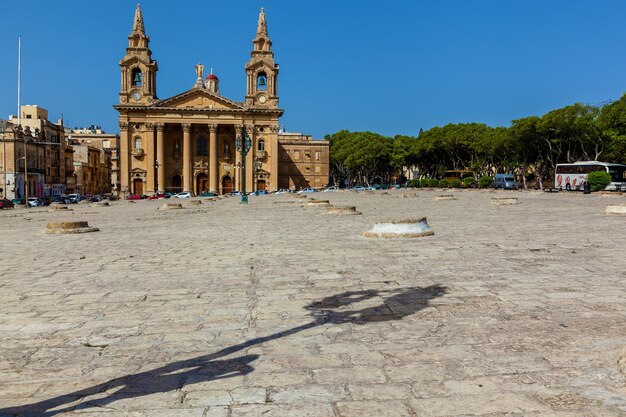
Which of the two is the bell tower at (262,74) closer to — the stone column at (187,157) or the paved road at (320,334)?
the stone column at (187,157)

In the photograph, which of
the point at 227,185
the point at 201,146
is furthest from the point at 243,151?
the point at 201,146

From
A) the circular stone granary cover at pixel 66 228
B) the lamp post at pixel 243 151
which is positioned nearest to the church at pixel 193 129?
the lamp post at pixel 243 151

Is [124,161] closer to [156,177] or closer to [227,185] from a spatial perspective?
[156,177]

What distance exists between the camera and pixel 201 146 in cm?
8556

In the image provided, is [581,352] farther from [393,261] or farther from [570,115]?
[570,115]

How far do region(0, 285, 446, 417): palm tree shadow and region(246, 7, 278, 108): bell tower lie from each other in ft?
261

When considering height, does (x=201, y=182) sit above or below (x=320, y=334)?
above

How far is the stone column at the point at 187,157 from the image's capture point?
81.8 m

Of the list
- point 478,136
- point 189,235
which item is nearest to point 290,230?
point 189,235

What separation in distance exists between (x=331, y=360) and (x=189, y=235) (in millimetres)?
11677

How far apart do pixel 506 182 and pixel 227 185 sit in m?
41.6

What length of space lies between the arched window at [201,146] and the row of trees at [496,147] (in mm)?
24176

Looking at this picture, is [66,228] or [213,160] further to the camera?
[213,160]

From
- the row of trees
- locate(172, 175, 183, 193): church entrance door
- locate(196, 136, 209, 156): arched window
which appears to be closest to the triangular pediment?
locate(196, 136, 209, 156): arched window
